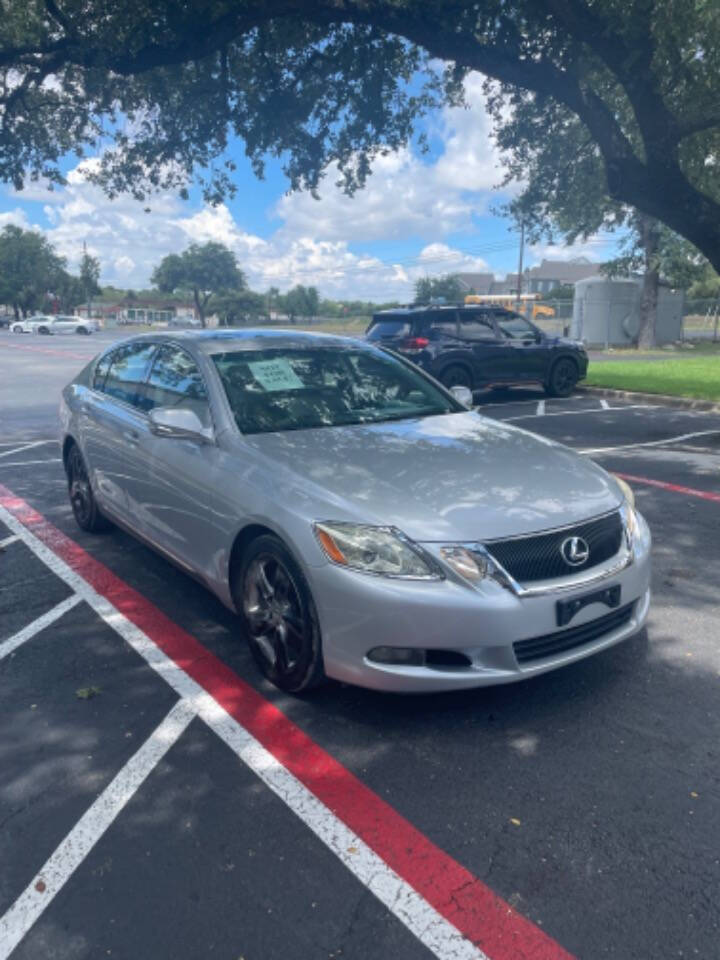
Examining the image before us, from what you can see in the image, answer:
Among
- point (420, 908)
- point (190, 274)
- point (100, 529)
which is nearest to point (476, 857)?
point (420, 908)

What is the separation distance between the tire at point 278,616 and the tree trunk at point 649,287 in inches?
1134

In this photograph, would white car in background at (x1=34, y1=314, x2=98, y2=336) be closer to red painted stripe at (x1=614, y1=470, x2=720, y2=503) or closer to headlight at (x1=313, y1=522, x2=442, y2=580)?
red painted stripe at (x1=614, y1=470, x2=720, y2=503)

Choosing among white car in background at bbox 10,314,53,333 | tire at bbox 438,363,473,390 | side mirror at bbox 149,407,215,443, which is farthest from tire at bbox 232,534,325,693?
white car in background at bbox 10,314,53,333

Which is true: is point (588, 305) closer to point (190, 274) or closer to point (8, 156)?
point (8, 156)

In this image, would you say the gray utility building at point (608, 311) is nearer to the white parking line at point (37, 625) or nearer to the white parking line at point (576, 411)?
the white parking line at point (576, 411)

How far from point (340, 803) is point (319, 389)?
2.42 m

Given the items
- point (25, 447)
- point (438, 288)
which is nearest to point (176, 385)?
point (25, 447)

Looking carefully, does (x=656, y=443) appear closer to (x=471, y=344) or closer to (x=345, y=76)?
(x=471, y=344)

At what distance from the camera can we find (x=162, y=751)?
2.98 m

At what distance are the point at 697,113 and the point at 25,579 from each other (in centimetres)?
978

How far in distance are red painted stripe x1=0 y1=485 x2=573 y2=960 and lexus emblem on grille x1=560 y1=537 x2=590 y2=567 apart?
1.21 metres

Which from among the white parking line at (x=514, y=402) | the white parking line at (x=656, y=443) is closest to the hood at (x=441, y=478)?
the white parking line at (x=656, y=443)

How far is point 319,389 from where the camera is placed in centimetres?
436

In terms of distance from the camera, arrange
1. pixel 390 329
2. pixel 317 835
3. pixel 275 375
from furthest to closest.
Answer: pixel 390 329 < pixel 275 375 < pixel 317 835
